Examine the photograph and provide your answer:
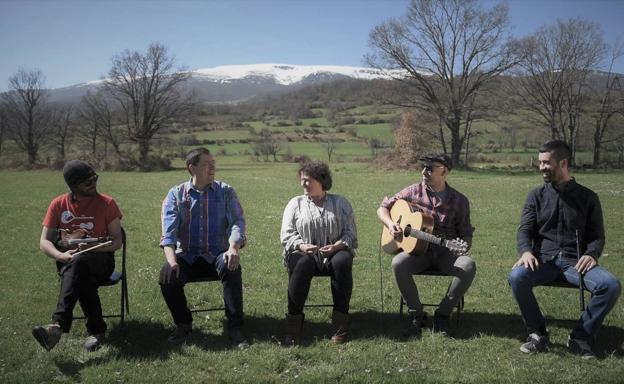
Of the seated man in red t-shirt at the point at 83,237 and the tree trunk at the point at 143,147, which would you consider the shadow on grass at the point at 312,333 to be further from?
the tree trunk at the point at 143,147

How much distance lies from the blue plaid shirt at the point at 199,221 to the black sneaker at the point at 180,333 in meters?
0.64

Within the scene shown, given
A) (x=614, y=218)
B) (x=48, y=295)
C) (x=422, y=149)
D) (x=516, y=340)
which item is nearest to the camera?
(x=516, y=340)

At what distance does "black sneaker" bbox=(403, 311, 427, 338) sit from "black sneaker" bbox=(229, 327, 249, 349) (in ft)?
5.15

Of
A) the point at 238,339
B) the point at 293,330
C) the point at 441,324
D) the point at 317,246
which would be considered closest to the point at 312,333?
the point at 293,330

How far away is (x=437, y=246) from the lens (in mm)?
4969

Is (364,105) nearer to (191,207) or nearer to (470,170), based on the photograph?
(470,170)

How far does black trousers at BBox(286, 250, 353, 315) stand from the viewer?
181 inches

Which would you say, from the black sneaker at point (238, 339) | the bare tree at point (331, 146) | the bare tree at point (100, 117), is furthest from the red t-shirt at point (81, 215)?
the bare tree at point (100, 117)

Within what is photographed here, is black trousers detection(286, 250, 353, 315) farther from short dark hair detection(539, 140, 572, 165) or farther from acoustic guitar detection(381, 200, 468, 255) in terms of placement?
short dark hair detection(539, 140, 572, 165)

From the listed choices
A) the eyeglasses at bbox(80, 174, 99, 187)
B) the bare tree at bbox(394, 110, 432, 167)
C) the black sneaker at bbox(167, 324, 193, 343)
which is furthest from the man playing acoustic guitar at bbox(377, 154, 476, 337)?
the bare tree at bbox(394, 110, 432, 167)

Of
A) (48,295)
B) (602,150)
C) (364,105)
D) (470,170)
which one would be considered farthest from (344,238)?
(364,105)

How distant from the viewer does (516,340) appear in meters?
4.58

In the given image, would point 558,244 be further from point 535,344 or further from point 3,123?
point 3,123

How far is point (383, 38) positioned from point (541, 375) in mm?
34459
